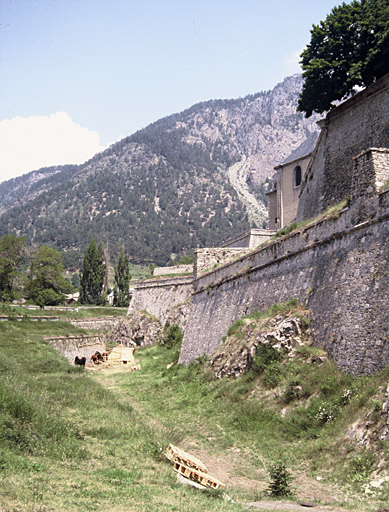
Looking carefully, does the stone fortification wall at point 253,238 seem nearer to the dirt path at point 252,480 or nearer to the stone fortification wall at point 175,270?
the stone fortification wall at point 175,270

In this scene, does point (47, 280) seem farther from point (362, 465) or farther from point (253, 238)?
point (362, 465)

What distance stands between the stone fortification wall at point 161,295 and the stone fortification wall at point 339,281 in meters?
21.2

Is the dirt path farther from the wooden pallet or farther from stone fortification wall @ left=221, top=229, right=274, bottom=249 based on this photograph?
stone fortification wall @ left=221, top=229, right=274, bottom=249

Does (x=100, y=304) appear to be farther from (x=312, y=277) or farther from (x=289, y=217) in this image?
(x=312, y=277)

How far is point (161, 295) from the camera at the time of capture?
48.2 metres

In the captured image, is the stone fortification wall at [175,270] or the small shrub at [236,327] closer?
the small shrub at [236,327]

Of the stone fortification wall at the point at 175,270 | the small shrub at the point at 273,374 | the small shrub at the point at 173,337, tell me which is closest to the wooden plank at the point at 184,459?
the small shrub at the point at 273,374

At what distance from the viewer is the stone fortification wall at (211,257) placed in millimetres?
32531

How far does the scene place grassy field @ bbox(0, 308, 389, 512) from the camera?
9234 mm

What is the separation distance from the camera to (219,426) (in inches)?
646

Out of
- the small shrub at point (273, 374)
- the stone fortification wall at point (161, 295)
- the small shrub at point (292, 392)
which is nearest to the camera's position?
the small shrub at point (292, 392)

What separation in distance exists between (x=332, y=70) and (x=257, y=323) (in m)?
16.2

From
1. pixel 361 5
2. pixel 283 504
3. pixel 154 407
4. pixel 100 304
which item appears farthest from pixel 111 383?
pixel 100 304

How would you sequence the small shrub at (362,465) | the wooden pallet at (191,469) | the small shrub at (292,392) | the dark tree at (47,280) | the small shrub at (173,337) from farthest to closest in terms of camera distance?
the dark tree at (47,280) → the small shrub at (173,337) → the small shrub at (292,392) → the wooden pallet at (191,469) → the small shrub at (362,465)
